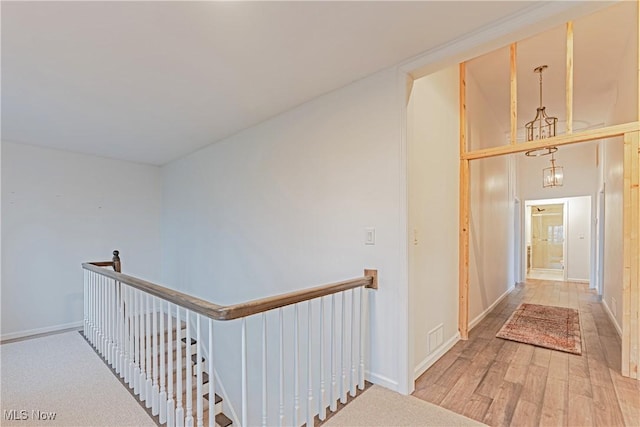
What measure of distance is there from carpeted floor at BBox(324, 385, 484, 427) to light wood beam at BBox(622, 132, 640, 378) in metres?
1.51

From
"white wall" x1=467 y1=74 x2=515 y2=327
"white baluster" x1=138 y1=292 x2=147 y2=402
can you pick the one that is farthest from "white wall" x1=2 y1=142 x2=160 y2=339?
"white wall" x1=467 y1=74 x2=515 y2=327

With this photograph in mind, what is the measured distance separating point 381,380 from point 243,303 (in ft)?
4.53

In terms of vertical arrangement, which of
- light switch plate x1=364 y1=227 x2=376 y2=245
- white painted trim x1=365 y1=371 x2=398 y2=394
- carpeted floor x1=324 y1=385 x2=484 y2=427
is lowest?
carpeted floor x1=324 y1=385 x2=484 y2=427

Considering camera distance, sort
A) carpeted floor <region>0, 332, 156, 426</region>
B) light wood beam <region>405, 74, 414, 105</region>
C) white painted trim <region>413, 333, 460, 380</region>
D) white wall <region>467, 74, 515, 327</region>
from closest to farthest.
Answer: carpeted floor <region>0, 332, 156, 426</region> < light wood beam <region>405, 74, 414, 105</region> < white painted trim <region>413, 333, 460, 380</region> < white wall <region>467, 74, 515, 327</region>

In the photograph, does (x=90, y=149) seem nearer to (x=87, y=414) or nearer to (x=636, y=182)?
(x=87, y=414)

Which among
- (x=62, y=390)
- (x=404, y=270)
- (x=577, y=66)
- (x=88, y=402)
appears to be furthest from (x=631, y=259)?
(x=62, y=390)

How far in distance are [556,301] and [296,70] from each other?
5.56 meters

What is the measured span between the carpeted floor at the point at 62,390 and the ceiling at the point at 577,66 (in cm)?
458

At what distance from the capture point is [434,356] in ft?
8.99

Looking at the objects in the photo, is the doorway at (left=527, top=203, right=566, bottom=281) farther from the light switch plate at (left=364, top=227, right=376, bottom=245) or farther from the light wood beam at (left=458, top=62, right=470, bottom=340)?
the light switch plate at (left=364, top=227, right=376, bottom=245)

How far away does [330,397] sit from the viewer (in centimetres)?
205

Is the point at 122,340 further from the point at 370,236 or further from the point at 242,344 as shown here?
the point at 370,236

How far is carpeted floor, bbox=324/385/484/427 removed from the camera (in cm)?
188

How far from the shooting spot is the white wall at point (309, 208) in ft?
7.48
